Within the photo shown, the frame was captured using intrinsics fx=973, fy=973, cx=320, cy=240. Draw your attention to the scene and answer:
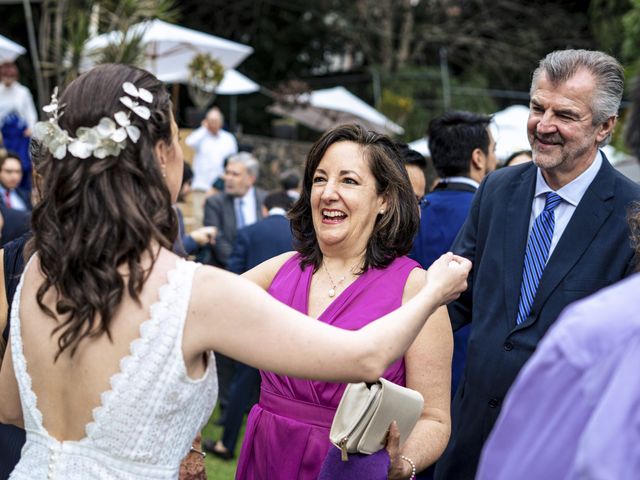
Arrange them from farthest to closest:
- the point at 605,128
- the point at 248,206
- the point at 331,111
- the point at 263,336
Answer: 1. the point at 331,111
2. the point at 248,206
3. the point at 605,128
4. the point at 263,336

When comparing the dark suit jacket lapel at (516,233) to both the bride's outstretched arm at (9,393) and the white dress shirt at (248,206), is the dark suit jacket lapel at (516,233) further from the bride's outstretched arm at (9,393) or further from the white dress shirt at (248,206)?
the white dress shirt at (248,206)

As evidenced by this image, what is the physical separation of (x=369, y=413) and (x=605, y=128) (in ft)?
6.11

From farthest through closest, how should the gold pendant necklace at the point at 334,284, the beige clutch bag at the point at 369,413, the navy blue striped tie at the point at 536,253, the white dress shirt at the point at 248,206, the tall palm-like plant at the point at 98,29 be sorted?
1. the tall palm-like plant at the point at 98,29
2. the white dress shirt at the point at 248,206
3. the navy blue striped tie at the point at 536,253
4. the gold pendant necklace at the point at 334,284
5. the beige clutch bag at the point at 369,413

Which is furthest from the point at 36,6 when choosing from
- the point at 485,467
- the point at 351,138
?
the point at 485,467

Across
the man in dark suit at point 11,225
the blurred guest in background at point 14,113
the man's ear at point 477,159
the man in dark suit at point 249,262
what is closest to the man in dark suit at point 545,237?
the man's ear at point 477,159

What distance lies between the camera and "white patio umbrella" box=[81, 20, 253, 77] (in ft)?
49.2

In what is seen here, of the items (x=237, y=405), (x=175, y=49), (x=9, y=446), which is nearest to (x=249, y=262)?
(x=237, y=405)

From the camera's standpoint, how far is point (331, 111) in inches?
843

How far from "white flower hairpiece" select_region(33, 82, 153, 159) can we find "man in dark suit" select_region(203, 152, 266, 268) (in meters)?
7.69

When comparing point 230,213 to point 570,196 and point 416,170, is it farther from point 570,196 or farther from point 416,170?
point 570,196

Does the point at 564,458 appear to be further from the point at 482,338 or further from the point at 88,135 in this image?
the point at 482,338

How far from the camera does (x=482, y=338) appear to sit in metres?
3.99

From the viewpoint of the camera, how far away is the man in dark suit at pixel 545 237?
3.83m

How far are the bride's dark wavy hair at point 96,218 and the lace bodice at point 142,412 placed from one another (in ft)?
0.34
